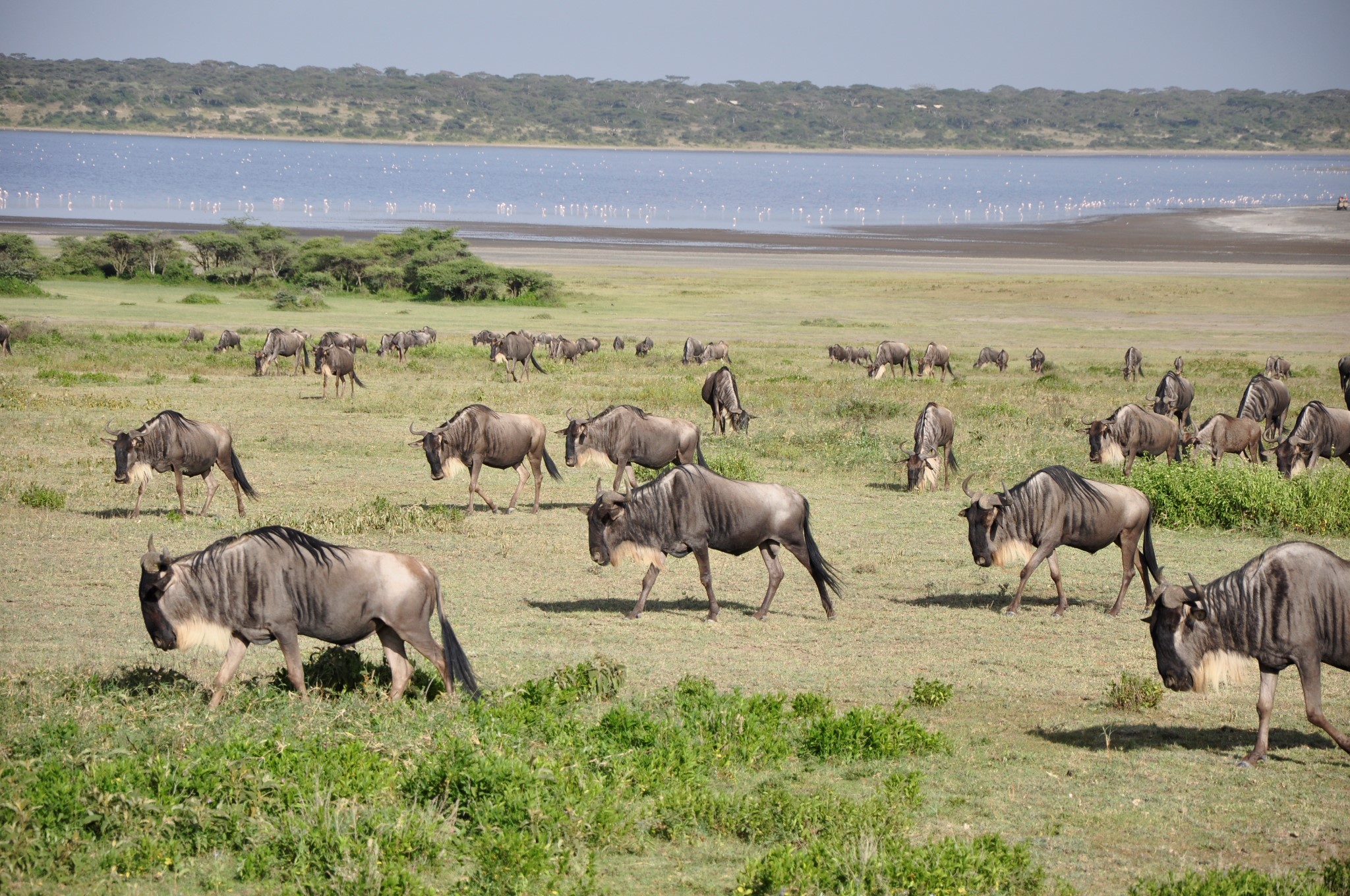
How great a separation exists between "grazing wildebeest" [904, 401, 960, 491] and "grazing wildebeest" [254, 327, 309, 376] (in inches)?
703

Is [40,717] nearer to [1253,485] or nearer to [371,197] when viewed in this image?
[1253,485]

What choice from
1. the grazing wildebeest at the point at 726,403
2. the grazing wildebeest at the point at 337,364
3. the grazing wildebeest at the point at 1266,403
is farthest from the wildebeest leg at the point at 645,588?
the grazing wildebeest at the point at 337,364

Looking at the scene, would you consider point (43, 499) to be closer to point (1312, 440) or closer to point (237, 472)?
point (237, 472)

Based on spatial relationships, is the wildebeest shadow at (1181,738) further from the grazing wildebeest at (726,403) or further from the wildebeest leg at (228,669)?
the grazing wildebeest at (726,403)

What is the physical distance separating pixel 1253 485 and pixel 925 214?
364ft

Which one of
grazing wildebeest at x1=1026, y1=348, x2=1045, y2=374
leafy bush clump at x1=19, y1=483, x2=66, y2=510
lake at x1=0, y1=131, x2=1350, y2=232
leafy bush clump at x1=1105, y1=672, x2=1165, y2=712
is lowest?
leafy bush clump at x1=19, y1=483, x2=66, y2=510

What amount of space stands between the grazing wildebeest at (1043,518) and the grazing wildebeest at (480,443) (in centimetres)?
681

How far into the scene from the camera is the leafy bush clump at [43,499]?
53.3 ft

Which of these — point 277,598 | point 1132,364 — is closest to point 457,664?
point 277,598

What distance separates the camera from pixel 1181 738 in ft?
30.6

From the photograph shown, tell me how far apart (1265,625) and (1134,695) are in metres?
1.57

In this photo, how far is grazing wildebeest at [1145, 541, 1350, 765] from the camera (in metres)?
8.41

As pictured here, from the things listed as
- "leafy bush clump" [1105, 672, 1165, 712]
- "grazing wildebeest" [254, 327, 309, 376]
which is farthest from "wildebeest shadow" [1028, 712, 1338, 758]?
"grazing wildebeest" [254, 327, 309, 376]

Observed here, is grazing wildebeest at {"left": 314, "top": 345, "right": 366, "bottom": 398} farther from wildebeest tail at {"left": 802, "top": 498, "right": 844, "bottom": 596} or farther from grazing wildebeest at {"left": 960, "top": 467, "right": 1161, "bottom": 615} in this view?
grazing wildebeest at {"left": 960, "top": 467, "right": 1161, "bottom": 615}
